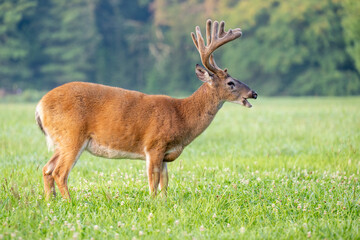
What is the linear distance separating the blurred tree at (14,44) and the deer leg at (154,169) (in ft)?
114

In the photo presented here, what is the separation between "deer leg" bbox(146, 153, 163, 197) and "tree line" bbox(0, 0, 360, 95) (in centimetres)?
3117

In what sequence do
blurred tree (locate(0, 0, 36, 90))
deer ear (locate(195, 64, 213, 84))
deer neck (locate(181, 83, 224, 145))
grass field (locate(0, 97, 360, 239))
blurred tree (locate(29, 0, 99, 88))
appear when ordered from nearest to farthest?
grass field (locate(0, 97, 360, 239)), deer neck (locate(181, 83, 224, 145)), deer ear (locate(195, 64, 213, 84)), blurred tree (locate(0, 0, 36, 90)), blurred tree (locate(29, 0, 99, 88))

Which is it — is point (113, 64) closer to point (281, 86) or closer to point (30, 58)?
point (30, 58)

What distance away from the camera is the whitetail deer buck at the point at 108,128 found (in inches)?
208

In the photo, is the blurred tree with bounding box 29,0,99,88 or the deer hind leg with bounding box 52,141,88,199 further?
the blurred tree with bounding box 29,0,99,88

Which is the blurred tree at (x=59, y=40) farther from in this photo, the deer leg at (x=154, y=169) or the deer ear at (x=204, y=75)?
the deer leg at (x=154, y=169)

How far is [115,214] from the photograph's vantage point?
4.56 meters

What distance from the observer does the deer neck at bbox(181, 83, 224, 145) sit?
565cm

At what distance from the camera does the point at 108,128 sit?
17.6 feet

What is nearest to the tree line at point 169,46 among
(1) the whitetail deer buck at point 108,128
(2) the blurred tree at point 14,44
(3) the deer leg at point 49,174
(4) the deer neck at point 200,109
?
(2) the blurred tree at point 14,44

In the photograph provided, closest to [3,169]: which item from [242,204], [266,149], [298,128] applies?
[242,204]

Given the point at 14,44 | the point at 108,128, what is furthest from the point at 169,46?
the point at 108,128

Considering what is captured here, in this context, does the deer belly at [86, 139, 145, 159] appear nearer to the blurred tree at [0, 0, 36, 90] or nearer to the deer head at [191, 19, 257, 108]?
the deer head at [191, 19, 257, 108]

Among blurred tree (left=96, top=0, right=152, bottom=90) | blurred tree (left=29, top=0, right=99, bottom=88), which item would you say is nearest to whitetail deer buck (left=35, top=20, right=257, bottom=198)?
blurred tree (left=29, top=0, right=99, bottom=88)
